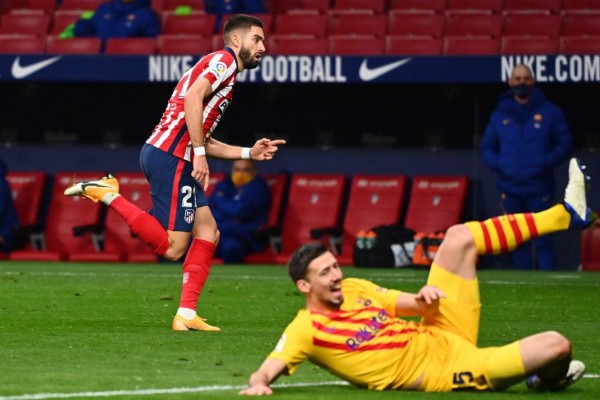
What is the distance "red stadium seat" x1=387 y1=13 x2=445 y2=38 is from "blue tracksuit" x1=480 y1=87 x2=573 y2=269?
74.6 inches

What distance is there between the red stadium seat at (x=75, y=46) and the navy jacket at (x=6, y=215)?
171cm

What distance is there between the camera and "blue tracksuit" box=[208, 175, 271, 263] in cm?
1897

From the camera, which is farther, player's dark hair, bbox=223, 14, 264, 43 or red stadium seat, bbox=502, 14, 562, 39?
red stadium seat, bbox=502, 14, 562, 39

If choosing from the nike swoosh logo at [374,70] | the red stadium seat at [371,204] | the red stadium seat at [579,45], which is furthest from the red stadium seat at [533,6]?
the red stadium seat at [371,204]

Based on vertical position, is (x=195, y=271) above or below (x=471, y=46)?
below

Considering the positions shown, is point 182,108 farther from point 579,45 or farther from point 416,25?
point 416,25

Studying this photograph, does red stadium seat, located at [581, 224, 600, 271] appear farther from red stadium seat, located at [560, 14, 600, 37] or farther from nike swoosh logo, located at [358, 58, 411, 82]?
nike swoosh logo, located at [358, 58, 411, 82]

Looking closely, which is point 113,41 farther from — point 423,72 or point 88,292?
point 88,292

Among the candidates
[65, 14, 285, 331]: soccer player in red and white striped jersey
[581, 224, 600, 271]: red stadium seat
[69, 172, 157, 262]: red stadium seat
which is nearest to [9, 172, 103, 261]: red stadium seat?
[69, 172, 157, 262]: red stadium seat

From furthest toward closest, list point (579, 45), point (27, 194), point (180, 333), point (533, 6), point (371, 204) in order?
point (27, 194)
point (371, 204)
point (533, 6)
point (579, 45)
point (180, 333)

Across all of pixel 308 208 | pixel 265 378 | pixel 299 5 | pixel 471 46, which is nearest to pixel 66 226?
pixel 308 208

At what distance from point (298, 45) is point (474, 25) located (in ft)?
7.33

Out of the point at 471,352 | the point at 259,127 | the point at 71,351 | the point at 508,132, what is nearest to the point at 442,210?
the point at 508,132

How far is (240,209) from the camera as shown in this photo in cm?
1894
